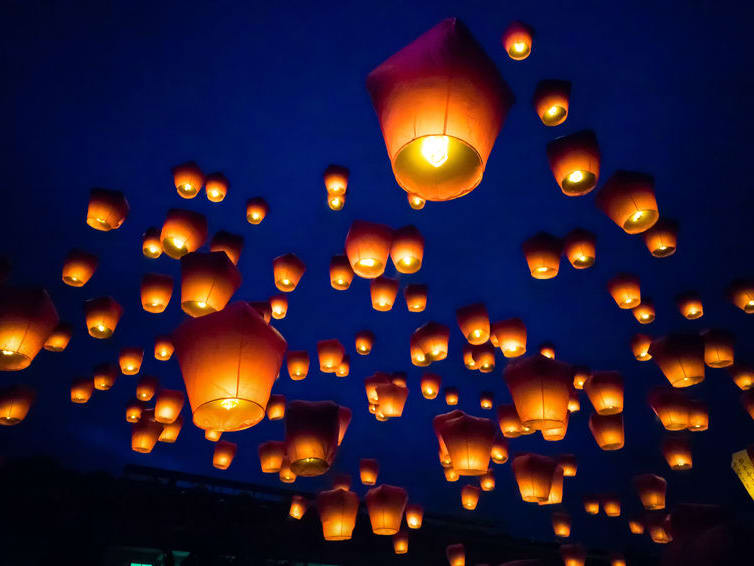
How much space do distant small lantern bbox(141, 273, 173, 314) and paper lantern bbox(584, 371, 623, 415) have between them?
16.3 ft

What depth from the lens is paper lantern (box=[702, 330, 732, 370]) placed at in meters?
6.22

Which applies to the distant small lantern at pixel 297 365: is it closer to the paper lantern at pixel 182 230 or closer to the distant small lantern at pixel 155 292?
the distant small lantern at pixel 155 292

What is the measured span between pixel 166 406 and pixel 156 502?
3961 millimetres

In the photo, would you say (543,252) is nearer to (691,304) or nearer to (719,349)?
(719,349)

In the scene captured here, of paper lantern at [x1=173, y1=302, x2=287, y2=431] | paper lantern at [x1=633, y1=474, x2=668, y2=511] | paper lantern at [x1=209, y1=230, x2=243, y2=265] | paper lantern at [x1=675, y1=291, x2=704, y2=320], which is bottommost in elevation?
paper lantern at [x1=173, y1=302, x2=287, y2=431]

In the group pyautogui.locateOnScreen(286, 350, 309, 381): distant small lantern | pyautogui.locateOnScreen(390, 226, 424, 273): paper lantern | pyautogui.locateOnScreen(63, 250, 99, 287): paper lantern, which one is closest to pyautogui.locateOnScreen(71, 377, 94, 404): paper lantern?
pyautogui.locateOnScreen(63, 250, 99, 287): paper lantern

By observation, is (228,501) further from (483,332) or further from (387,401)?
(483,332)

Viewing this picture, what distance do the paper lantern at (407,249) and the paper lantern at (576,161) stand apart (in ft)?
5.23

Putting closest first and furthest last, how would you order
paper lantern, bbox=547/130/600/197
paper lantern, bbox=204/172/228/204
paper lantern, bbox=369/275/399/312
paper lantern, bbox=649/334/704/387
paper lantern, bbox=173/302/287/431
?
paper lantern, bbox=173/302/287/431 < paper lantern, bbox=547/130/600/197 < paper lantern, bbox=649/334/704/387 < paper lantern, bbox=204/172/228/204 < paper lantern, bbox=369/275/399/312

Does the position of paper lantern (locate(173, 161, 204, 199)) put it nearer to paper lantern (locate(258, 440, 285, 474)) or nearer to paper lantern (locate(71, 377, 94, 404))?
paper lantern (locate(71, 377, 94, 404))

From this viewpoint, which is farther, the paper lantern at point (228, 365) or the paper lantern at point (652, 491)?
the paper lantern at point (652, 491)

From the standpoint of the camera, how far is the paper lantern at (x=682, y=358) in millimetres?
5426

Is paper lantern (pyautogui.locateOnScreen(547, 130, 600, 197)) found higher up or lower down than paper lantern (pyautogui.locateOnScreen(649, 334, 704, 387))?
higher up

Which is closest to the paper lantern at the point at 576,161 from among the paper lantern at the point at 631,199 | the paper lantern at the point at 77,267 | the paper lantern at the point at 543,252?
the paper lantern at the point at 631,199
